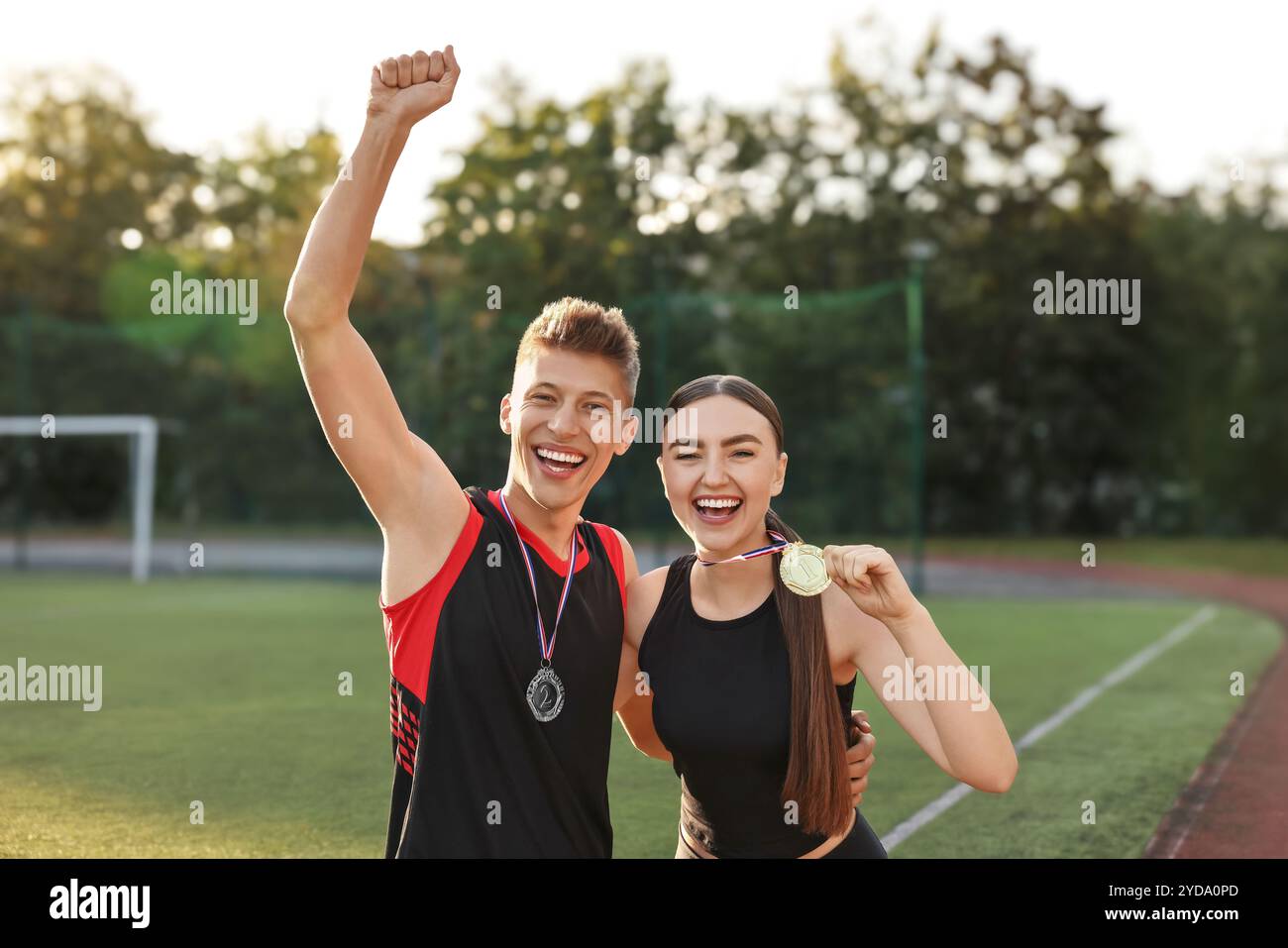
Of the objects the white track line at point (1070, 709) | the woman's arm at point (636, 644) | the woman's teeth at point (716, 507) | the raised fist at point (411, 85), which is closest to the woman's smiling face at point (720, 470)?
the woman's teeth at point (716, 507)

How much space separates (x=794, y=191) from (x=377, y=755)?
30080 mm

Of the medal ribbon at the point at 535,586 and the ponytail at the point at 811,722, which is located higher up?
the medal ribbon at the point at 535,586

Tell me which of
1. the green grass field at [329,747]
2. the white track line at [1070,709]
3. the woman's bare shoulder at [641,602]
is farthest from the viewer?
the white track line at [1070,709]

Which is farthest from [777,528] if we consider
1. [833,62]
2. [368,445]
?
[833,62]

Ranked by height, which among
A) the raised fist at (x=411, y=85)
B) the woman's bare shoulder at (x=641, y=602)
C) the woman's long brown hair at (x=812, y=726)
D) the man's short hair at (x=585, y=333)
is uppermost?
the raised fist at (x=411, y=85)

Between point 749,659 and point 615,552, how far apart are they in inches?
19.0

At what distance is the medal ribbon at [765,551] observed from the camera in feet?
10.7

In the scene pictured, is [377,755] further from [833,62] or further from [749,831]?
[833,62]

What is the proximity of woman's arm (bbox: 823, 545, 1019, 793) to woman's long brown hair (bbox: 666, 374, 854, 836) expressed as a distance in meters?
0.15

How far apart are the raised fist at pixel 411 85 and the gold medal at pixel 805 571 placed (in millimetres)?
1268

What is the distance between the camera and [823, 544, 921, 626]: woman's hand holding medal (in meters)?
2.90

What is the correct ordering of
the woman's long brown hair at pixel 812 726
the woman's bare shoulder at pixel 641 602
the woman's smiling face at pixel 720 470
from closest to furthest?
the woman's long brown hair at pixel 812 726
the woman's smiling face at pixel 720 470
the woman's bare shoulder at pixel 641 602

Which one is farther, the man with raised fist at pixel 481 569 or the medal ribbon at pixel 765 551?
the medal ribbon at pixel 765 551

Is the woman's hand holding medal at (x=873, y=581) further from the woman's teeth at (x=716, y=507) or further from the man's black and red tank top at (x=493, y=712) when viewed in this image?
the man's black and red tank top at (x=493, y=712)
